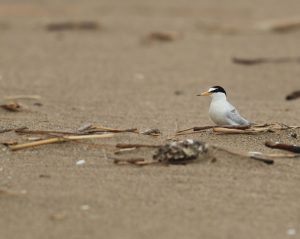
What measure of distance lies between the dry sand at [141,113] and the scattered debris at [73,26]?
136mm

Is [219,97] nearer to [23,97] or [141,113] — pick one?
[141,113]

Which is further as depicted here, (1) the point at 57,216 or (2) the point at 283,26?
(2) the point at 283,26

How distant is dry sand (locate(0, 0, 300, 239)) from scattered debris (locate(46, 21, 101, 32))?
0.14m

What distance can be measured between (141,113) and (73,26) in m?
4.87

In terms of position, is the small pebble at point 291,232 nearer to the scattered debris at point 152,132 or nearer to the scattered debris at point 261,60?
the scattered debris at point 152,132

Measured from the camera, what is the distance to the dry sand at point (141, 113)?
154 inches

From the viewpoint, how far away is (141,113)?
6.37 meters

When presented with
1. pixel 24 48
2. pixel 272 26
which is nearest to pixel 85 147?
pixel 24 48

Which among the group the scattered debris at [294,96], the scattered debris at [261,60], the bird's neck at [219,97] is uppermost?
the scattered debris at [261,60]

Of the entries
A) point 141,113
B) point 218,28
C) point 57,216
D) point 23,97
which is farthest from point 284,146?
point 218,28

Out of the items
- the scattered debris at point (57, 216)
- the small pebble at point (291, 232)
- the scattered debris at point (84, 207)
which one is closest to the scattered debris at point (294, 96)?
the small pebble at point (291, 232)

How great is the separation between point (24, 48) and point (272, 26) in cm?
359

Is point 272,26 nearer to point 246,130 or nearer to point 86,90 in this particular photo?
point 86,90

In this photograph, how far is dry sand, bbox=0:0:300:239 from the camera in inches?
154
